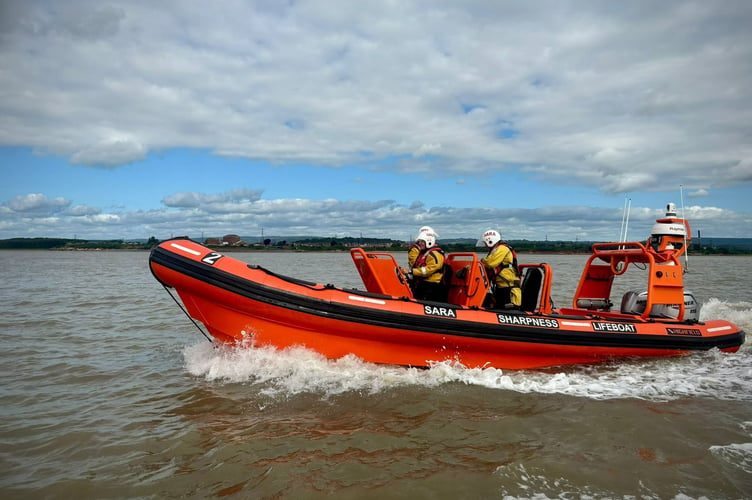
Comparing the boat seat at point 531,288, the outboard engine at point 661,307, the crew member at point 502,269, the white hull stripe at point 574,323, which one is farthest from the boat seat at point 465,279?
the outboard engine at point 661,307

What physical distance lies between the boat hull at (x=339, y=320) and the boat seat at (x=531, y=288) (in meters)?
0.74

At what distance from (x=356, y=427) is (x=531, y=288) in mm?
3759

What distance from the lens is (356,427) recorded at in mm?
4211

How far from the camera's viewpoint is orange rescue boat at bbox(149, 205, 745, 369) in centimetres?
539

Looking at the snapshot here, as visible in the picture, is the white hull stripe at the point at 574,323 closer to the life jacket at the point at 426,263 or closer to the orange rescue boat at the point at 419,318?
the orange rescue boat at the point at 419,318

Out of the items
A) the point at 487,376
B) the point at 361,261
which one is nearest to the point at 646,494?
the point at 487,376

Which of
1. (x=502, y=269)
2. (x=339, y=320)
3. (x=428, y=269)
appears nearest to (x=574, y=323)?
(x=502, y=269)

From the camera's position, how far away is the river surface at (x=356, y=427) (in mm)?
3270

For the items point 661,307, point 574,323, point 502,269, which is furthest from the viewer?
point 661,307

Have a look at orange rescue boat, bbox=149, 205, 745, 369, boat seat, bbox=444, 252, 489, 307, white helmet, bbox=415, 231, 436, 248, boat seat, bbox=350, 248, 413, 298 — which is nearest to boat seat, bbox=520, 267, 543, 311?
orange rescue boat, bbox=149, 205, 745, 369

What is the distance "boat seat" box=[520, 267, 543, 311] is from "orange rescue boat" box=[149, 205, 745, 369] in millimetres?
14

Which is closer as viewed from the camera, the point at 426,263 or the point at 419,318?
the point at 419,318

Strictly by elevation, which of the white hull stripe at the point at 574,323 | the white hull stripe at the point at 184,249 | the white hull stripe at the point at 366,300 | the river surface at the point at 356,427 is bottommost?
the river surface at the point at 356,427

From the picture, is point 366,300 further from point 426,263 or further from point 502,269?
point 502,269
